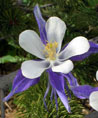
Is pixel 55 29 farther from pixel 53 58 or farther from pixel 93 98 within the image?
pixel 93 98

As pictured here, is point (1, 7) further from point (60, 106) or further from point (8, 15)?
point (60, 106)

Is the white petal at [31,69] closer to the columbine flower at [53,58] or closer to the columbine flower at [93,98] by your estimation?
the columbine flower at [53,58]

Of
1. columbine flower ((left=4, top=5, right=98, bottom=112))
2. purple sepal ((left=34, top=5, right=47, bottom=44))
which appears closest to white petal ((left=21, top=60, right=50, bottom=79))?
columbine flower ((left=4, top=5, right=98, bottom=112))

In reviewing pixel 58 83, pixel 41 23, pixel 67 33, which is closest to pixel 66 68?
pixel 58 83

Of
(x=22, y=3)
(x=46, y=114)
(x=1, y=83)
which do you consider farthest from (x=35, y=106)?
(x=22, y=3)

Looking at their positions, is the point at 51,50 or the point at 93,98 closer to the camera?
the point at 93,98

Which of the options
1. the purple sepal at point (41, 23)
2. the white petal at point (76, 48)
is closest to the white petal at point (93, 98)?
the white petal at point (76, 48)

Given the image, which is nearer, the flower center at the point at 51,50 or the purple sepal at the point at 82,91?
the purple sepal at the point at 82,91

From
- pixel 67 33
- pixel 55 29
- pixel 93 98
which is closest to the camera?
pixel 93 98
